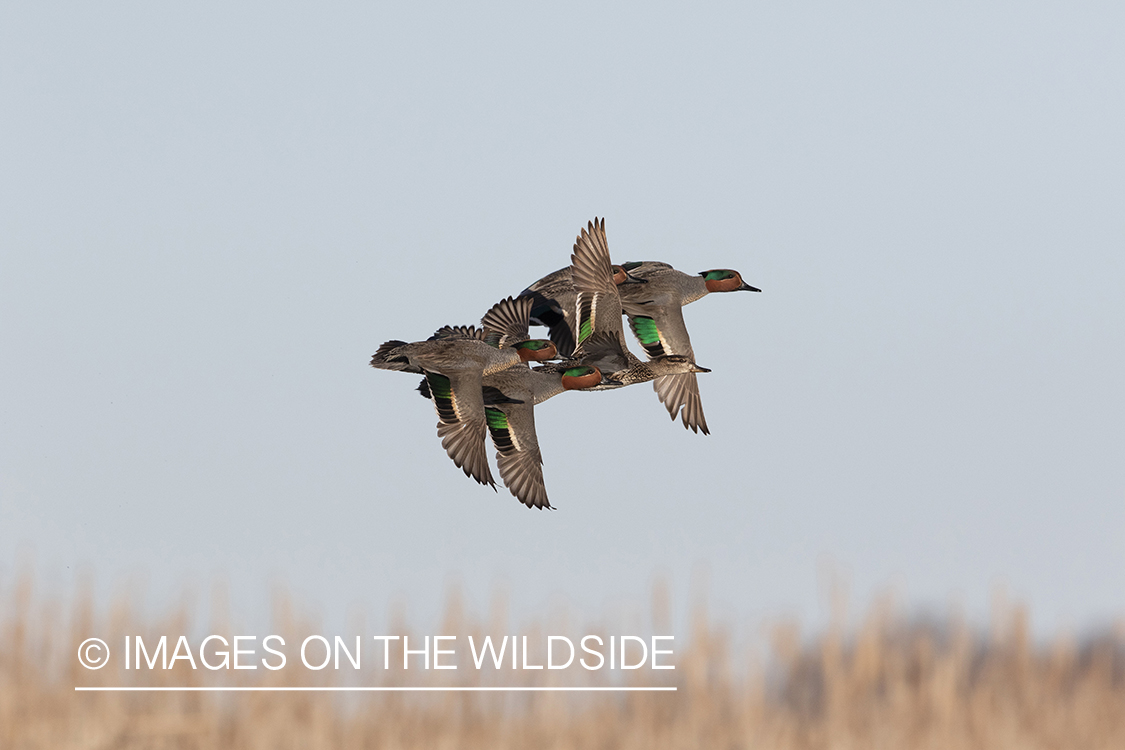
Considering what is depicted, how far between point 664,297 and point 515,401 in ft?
5.35

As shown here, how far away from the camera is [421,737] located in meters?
10.7

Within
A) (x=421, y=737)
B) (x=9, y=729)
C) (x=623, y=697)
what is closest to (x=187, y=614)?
(x=9, y=729)

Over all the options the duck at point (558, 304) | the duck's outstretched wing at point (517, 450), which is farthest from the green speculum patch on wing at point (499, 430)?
the duck at point (558, 304)

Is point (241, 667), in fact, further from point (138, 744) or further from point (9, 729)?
point (9, 729)

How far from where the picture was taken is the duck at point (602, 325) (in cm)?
857

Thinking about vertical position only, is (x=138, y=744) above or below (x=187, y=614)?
below

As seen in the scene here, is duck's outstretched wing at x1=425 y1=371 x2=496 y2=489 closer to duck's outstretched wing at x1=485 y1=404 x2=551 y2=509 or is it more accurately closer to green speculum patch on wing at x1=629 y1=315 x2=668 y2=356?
duck's outstretched wing at x1=485 y1=404 x2=551 y2=509

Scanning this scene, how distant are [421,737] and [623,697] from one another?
1918mm

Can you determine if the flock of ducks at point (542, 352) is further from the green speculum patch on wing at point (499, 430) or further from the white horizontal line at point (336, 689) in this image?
the white horizontal line at point (336, 689)

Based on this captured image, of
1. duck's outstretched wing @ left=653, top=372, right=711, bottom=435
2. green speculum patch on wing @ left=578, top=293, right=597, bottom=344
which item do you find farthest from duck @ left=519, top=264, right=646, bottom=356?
duck's outstretched wing @ left=653, top=372, right=711, bottom=435

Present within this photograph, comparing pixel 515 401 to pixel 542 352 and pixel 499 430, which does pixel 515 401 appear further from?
pixel 542 352

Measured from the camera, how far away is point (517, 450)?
9.18 m

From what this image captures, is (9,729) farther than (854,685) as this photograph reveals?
No

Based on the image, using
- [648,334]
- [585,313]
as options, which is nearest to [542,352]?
[585,313]
